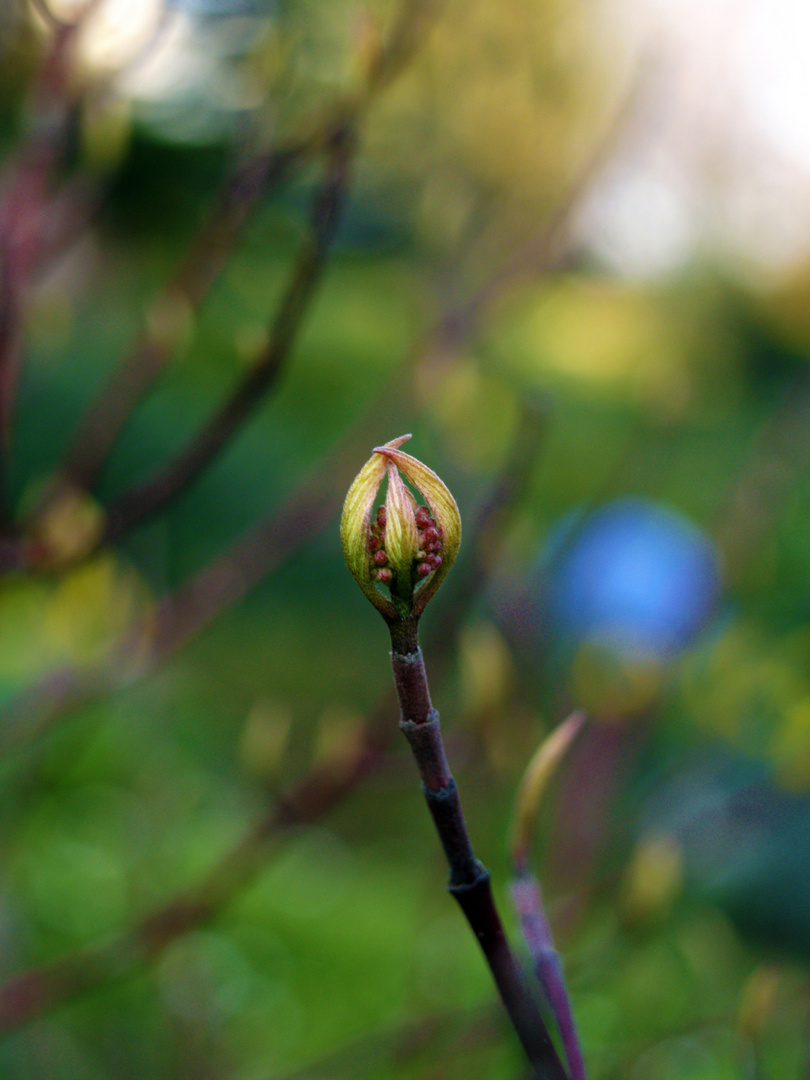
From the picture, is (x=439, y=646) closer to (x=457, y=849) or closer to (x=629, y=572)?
(x=457, y=849)

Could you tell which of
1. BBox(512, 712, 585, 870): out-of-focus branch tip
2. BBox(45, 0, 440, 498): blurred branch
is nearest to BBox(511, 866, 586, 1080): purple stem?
BBox(512, 712, 585, 870): out-of-focus branch tip

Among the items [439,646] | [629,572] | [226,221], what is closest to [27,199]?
[226,221]

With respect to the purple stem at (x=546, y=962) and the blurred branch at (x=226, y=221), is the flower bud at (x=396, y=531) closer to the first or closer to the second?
the purple stem at (x=546, y=962)

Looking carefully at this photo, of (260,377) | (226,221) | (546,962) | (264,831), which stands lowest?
(546,962)

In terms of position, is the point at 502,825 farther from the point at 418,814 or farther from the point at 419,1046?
the point at 419,1046

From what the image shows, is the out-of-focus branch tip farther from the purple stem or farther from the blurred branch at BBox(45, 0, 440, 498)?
the blurred branch at BBox(45, 0, 440, 498)

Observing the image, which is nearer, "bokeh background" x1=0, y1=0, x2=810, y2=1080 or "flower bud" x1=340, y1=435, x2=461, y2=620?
"flower bud" x1=340, y1=435, x2=461, y2=620
